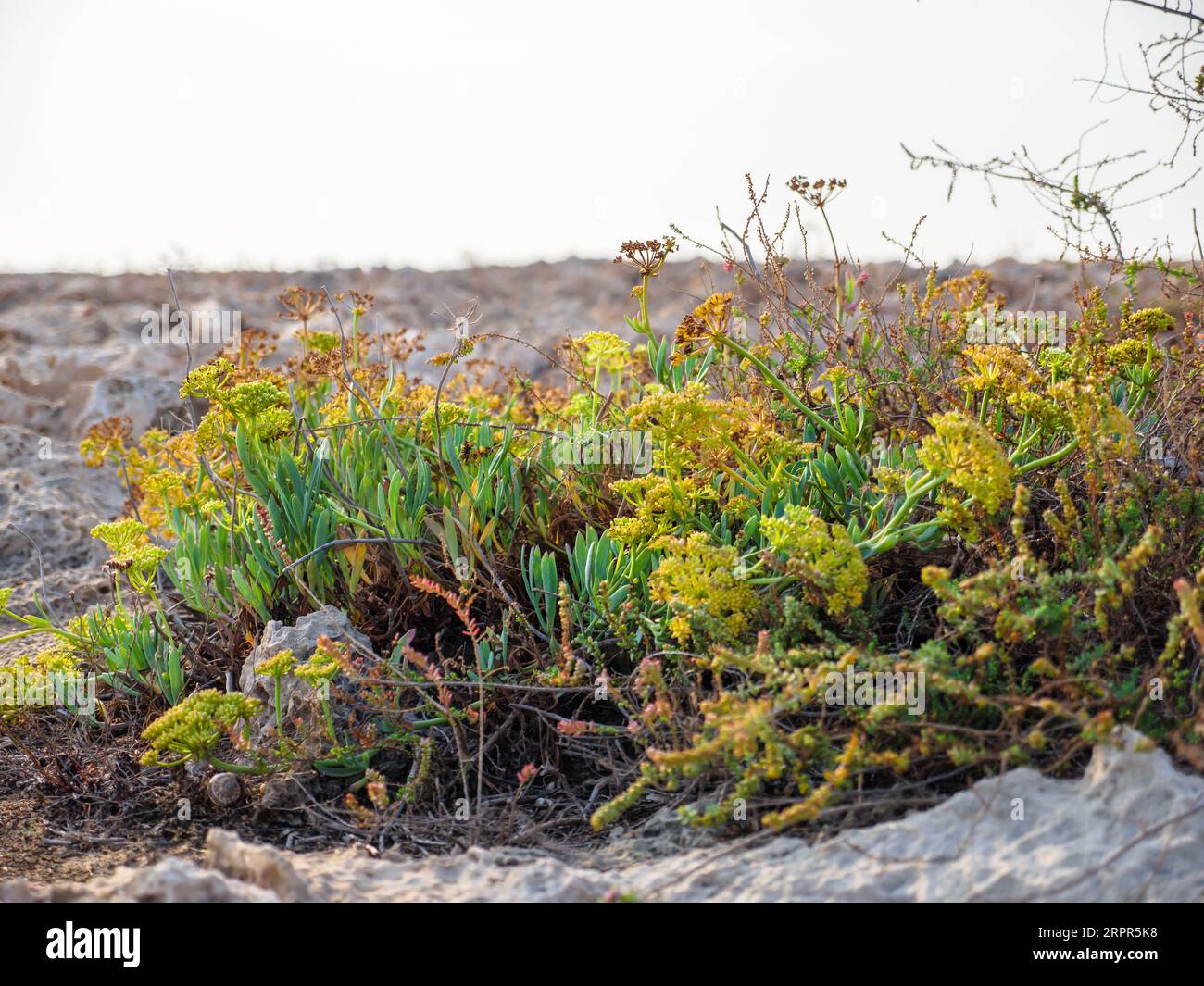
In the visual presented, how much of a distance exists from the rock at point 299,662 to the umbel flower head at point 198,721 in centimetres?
35

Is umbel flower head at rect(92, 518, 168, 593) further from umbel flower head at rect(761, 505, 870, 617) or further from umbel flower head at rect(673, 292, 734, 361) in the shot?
umbel flower head at rect(761, 505, 870, 617)

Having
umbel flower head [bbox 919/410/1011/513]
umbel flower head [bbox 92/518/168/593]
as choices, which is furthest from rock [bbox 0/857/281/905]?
umbel flower head [bbox 919/410/1011/513]

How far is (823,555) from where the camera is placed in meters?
2.83

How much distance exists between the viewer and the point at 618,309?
12531 millimetres

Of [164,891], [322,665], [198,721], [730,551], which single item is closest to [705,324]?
[730,551]

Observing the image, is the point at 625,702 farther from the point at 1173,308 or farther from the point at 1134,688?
the point at 1173,308

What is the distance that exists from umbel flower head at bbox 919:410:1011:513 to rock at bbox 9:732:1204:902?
655 mm

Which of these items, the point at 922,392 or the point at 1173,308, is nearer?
the point at 922,392

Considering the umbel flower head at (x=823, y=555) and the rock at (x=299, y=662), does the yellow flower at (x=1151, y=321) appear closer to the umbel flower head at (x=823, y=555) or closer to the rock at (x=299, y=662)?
the umbel flower head at (x=823, y=555)

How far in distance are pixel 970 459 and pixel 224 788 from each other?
230 cm

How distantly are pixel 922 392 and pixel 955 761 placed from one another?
5.38ft
